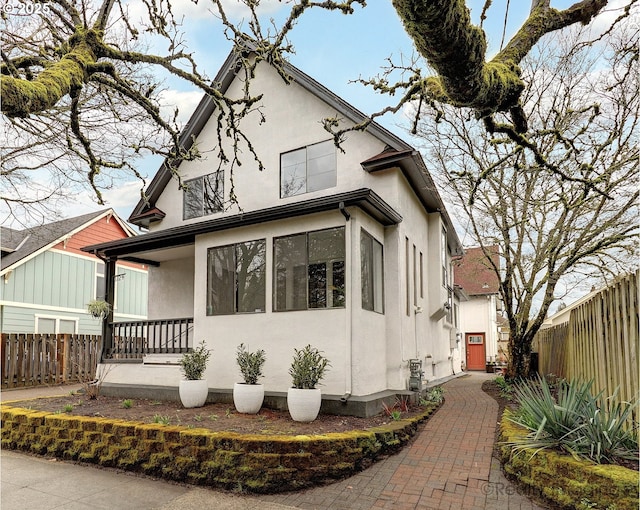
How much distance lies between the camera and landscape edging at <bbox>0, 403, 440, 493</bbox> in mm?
5652

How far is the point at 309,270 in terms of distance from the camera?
8.99 meters

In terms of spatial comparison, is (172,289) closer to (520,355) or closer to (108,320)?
(108,320)

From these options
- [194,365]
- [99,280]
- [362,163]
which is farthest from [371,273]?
[99,280]

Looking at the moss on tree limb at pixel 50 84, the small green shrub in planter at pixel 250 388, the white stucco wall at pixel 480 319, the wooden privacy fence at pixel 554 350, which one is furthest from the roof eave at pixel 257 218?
the white stucco wall at pixel 480 319

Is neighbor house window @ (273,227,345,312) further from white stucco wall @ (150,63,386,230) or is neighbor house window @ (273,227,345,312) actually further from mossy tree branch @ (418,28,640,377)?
mossy tree branch @ (418,28,640,377)

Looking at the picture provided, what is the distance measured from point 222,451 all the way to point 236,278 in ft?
15.2

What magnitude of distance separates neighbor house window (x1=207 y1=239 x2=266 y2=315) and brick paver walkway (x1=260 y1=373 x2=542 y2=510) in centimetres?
434

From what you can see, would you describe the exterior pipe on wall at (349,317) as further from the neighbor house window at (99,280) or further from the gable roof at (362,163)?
the neighbor house window at (99,280)

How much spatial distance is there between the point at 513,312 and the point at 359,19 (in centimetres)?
936

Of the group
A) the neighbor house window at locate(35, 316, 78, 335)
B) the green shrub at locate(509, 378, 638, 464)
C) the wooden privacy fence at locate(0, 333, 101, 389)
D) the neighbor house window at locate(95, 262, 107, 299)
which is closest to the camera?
the green shrub at locate(509, 378, 638, 464)

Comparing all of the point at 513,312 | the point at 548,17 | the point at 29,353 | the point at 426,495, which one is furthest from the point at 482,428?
the point at 29,353

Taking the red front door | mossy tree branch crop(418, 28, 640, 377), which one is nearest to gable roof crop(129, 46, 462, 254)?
mossy tree branch crop(418, 28, 640, 377)

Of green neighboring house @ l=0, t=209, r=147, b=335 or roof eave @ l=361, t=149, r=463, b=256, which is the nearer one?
roof eave @ l=361, t=149, r=463, b=256

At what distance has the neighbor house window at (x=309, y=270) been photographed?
8.70 meters
